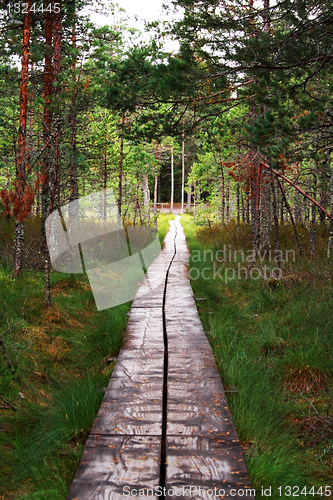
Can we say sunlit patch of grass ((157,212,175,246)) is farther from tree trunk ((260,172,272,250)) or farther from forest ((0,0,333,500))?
forest ((0,0,333,500))

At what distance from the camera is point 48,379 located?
13.5 ft

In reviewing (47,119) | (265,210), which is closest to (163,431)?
(47,119)

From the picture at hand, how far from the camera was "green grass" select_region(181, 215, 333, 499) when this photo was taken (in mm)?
2789

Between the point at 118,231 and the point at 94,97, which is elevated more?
the point at 94,97

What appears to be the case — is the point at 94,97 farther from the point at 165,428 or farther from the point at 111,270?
the point at 165,428

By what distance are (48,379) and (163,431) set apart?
1806 millimetres

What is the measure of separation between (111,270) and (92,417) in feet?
21.9

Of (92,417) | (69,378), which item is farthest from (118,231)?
(92,417)

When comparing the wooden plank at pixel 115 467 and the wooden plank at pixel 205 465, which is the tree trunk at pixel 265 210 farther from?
the wooden plank at pixel 115 467

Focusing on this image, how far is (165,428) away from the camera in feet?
9.73

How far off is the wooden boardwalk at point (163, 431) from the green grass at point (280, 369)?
0.66ft
